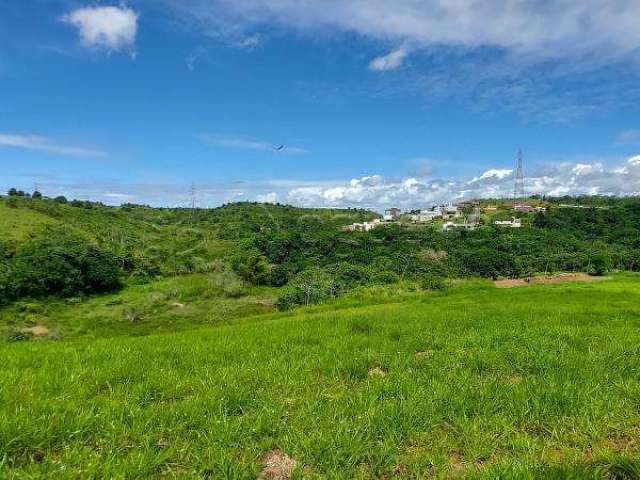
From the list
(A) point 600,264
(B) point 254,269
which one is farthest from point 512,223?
(B) point 254,269

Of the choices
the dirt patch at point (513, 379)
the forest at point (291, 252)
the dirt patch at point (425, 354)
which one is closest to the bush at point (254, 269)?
the forest at point (291, 252)

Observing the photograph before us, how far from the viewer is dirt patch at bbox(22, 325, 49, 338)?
4886cm

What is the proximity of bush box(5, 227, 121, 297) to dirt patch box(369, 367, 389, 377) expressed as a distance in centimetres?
6948

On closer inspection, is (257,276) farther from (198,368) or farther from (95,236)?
(198,368)

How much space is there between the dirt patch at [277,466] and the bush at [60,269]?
7079 centimetres

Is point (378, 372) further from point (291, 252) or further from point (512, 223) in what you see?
point (512, 223)

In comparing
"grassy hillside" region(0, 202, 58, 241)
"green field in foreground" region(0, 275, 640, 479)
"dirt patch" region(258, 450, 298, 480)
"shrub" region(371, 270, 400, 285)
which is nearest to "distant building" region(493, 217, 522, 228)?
"shrub" region(371, 270, 400, 285)

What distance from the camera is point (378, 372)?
262 inches

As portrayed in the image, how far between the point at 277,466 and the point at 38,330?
5832cm

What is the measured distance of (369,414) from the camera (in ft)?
15.8

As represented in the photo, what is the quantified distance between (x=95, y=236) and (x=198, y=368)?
100880 mm

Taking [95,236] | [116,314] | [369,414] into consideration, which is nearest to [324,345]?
[369,414]

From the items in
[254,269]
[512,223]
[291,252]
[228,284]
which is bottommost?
[228,284]

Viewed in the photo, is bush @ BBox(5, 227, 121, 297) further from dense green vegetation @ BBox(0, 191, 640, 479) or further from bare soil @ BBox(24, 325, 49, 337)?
dense green vegetation @ BBox(0, 191, 640, 479)
